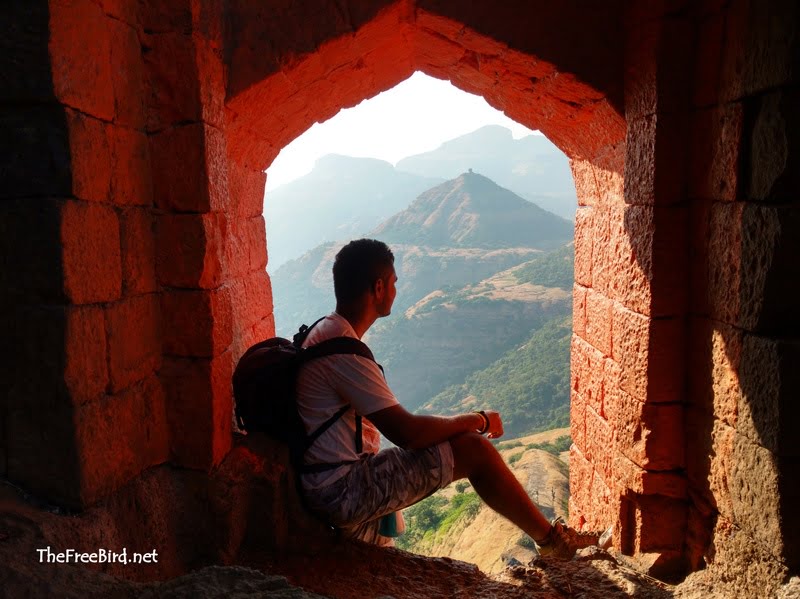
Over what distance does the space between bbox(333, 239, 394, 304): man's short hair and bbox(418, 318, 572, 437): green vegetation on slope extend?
27.9 meters

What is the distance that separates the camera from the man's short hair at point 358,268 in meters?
3.06

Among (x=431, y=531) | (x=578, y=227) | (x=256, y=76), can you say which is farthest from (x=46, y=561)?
(x=431, y=531)

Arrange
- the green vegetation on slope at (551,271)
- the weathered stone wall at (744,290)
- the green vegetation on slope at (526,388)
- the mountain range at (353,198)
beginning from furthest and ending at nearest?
the mountain range at (353,198) → the green vegetation on slope at (551,271) → the green vegetation on slope at (526,388) → the weathered stone wall at (744,290)

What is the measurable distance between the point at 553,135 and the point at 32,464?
144 inches

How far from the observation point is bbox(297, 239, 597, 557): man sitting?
2811 millimetres

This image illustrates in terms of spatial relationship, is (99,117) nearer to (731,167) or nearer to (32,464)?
(32,464)

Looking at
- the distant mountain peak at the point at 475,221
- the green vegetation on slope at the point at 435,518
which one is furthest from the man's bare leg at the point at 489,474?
the distant mountain peak at the point at 475,221

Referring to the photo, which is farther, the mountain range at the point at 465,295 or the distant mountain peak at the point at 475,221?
the distant mountain peak at the point at 475,221

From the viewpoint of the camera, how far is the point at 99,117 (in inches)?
98.2

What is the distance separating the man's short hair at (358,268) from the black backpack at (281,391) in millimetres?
292

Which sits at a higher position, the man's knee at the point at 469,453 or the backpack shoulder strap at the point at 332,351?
the backpack shoulder strap at the point at 332,351

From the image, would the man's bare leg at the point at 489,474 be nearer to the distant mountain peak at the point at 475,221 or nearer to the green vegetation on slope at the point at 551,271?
the green vegetation on slope at the point at 551,271

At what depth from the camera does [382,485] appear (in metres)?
2.87

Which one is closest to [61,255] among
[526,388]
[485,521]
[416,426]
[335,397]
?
[335,397]
